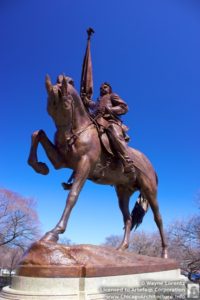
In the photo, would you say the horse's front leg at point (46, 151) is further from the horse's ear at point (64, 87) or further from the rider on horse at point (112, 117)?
the rider on horse at point (112, 117)

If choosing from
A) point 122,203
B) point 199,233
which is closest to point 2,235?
point 199,233

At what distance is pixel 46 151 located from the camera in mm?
6262

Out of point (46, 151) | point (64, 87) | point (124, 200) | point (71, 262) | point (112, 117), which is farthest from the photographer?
point (124, 200)

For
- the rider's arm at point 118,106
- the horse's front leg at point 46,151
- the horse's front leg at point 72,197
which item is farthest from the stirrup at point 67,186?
the rider's arm at point 118,106

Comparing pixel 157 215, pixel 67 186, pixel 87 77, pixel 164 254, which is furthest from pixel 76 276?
pixel 87 77

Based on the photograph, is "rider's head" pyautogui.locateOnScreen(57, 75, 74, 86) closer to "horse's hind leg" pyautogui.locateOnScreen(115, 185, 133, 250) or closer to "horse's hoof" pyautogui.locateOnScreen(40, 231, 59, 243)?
"horse's hoof" pyautogui.locateOnScreen(40, 231, 59, 243)

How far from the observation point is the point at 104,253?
5.36 meters

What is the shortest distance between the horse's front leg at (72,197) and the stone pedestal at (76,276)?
0.83 feet

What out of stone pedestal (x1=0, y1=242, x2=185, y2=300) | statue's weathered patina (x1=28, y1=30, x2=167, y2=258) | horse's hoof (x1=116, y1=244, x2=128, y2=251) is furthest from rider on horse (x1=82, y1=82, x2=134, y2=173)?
stone pedestal (x1=0, y1=242, x2=185, y2=300)

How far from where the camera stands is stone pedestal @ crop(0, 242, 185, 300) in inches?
180

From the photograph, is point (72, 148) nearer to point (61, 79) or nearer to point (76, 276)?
point (61, 79)

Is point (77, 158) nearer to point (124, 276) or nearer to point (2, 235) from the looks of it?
point (124, 276)

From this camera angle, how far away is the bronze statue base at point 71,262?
468 cm

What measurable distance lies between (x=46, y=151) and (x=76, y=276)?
2.40m
